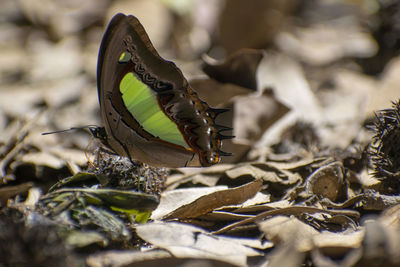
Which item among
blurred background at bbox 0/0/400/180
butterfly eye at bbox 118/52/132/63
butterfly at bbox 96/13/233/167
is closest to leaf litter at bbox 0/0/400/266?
blurred background at bbox 0/0/400/180

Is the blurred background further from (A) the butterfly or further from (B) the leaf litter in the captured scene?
(A) the butterfly

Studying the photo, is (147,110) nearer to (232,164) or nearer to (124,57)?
(124,57)

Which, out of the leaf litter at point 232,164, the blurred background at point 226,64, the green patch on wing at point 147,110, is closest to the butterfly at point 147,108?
the green patch on wing at point 147,110

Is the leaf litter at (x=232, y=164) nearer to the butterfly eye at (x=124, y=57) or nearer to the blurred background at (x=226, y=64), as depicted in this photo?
the blurred background at (x=226, y=64)

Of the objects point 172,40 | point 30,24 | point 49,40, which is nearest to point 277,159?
point 172,40

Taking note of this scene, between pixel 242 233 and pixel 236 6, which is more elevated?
pixel 236 6

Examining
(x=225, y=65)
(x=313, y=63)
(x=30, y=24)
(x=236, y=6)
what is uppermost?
(x=30, y=24)

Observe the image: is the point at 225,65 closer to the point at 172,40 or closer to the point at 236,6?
the point at 236,6

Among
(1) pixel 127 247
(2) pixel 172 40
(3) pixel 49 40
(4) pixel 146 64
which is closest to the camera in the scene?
(1) pixel 127 247
